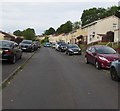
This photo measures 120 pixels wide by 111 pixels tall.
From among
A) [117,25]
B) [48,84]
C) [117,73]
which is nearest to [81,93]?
[48,84]

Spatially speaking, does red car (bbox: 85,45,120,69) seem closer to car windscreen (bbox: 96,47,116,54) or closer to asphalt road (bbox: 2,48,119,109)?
car windscreen (bbox: 96,47,116,54)

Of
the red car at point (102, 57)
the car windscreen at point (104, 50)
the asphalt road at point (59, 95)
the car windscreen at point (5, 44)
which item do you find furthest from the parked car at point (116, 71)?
the car windscreen at point (5, 44)

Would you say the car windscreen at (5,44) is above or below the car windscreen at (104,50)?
above

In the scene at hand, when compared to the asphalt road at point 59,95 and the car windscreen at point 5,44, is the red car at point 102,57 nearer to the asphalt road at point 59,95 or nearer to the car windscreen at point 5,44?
the asphalt road at point 59,95

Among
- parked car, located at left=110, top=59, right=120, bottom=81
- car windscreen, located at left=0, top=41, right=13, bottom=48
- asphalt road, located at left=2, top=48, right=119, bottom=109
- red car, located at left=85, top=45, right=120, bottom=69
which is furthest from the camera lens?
car windscreen, located at left=0, top=41, right=13, bottom=48

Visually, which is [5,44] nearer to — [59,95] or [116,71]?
[116,71]

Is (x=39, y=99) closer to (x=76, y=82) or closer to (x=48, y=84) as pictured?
(x=48, y=84)

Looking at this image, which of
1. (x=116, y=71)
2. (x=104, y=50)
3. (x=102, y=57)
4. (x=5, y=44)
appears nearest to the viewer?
(x=116, y=71)

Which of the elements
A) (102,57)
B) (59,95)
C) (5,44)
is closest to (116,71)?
(59,95)

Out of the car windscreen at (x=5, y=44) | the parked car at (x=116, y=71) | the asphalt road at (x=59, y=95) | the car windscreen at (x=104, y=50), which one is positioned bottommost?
the asphalt road at (x=59, y=95)

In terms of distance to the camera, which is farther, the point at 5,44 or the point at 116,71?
the point at 5,44

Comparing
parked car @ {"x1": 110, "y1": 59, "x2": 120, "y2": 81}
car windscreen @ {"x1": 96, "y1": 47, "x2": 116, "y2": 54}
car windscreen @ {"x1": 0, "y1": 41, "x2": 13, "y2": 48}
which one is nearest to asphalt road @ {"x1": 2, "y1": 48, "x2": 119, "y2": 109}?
parked car @ {"x1": 110, "y1": 59, "x2": 120, "y2": 81}

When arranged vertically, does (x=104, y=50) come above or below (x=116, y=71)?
above

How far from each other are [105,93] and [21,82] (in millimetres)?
3329
